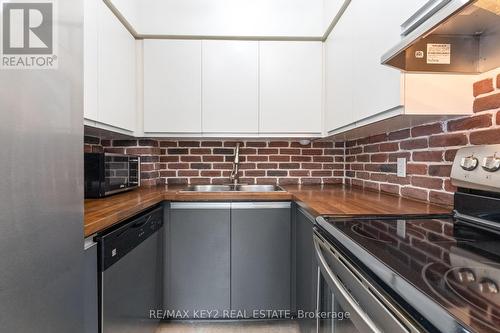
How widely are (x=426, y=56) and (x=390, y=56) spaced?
20 centimetres

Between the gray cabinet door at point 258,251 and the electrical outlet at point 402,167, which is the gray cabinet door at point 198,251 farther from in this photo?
the electrical outlet at point 402,167

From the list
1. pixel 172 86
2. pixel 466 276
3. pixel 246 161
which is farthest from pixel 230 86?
pixel 466 276

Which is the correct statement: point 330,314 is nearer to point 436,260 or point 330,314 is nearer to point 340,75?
point 436,260

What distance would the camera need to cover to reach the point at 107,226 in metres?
1.05

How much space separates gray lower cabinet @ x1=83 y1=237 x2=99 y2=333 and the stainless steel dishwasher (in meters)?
0.03

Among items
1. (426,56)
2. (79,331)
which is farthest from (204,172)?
(426,56)

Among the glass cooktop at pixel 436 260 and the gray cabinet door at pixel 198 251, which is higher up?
the glass cooktop at pixel 436 260

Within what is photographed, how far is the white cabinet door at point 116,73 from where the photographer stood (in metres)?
1.50

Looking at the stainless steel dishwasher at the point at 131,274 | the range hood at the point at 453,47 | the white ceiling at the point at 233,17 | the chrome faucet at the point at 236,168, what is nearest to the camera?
the range hood at the point at 453,47

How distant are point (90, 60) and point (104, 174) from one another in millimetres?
604

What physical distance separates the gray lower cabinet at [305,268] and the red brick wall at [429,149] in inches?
23.6

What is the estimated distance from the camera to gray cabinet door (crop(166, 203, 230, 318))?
5.82 feet

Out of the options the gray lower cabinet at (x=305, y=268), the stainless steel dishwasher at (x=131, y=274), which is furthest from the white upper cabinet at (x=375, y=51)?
the stainless steel dishwasher at (x=131, y=274)

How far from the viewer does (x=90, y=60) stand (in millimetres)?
1367
